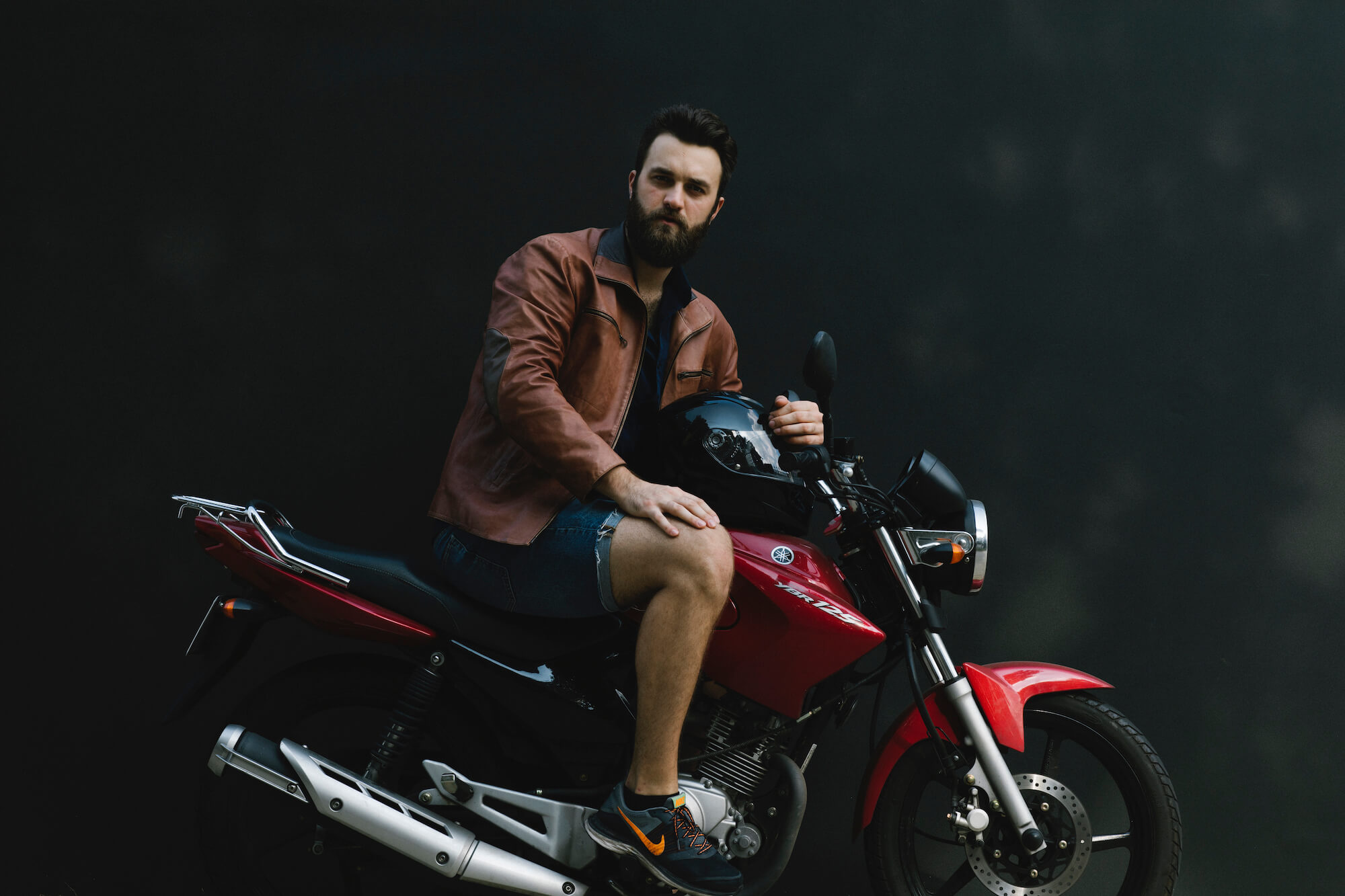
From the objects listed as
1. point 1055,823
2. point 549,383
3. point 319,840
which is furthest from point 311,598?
point 1055,823

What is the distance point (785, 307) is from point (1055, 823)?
60.7 inches

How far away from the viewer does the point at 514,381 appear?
1.82 m

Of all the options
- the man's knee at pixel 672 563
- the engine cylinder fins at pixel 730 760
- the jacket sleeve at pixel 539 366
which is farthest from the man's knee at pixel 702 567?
the engine cylinder fins at pixel 730 760

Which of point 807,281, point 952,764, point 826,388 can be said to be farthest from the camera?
point 807,281

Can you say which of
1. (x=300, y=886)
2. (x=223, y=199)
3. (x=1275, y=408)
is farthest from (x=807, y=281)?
(x=300, y=886)

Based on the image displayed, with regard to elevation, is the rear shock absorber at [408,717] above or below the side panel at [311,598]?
below

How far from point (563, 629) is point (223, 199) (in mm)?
1667

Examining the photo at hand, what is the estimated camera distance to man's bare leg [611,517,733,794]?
1705 millimetres

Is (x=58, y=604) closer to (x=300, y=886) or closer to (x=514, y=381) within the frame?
(x=300, y=886)

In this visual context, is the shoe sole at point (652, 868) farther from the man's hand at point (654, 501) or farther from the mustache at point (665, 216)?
the mustache at point (665, 216)

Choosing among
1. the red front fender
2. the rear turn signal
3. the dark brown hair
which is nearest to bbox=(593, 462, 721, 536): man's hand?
the red front fender

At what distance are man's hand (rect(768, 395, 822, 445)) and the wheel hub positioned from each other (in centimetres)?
88

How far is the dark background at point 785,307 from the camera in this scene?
2.44 metres

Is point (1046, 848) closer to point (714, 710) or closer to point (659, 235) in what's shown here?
point (714, 710)
